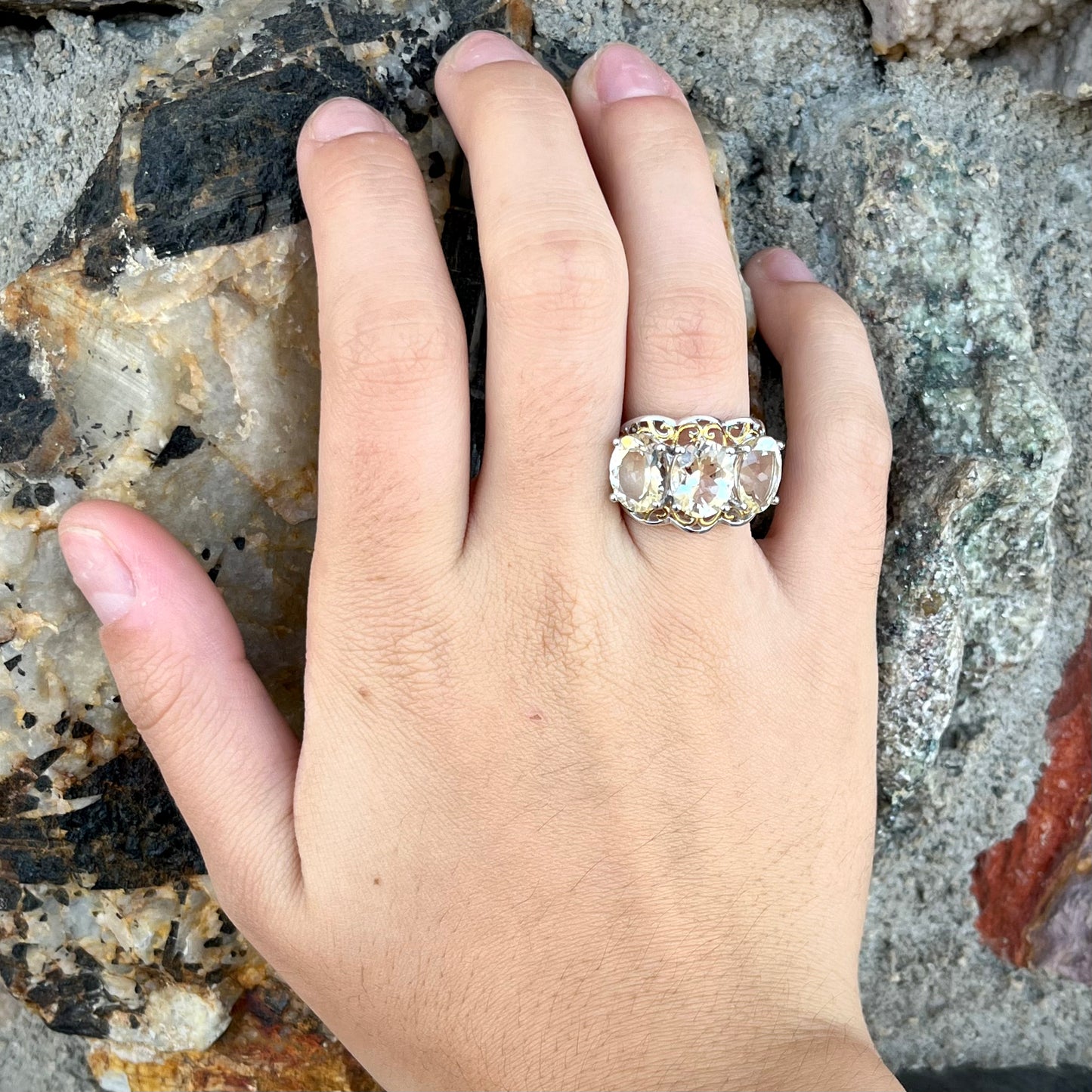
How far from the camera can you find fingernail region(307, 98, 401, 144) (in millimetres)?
905

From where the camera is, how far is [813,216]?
1.13m

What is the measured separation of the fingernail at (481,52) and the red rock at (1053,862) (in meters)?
0.87

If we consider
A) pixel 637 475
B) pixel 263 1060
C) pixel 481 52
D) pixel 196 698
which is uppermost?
pixel 481 52

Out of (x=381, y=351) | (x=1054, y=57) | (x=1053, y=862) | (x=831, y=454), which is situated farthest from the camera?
(x=1053, y=862)

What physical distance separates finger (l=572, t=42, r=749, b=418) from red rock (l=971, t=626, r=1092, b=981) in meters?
0.57

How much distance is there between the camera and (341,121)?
2.98ft

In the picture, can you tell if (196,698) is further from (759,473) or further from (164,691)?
(759,473)

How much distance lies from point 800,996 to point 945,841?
1.14 ft

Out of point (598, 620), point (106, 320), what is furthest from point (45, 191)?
point (598, 620)

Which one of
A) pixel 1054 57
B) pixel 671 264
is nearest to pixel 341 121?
pixel 671 264

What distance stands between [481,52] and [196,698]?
605mm

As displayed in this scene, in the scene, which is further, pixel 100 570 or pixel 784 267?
pixel 784 267

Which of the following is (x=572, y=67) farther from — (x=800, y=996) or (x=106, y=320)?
(x=800, y=996)

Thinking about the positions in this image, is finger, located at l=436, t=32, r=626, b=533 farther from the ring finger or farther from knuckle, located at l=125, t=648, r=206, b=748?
knuckle, located at l=125, t=648, r=206, b=748
